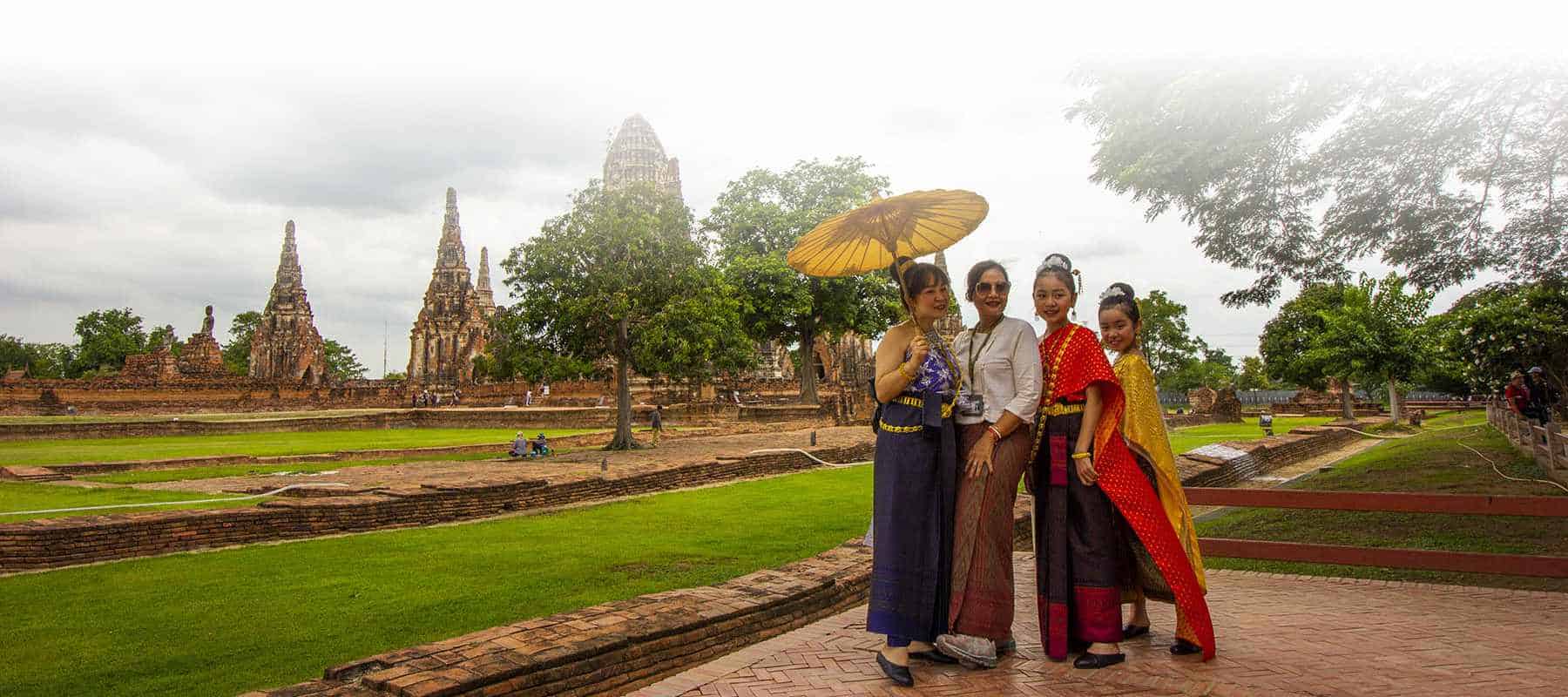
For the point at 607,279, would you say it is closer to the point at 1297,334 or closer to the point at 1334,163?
the point at 1334,163

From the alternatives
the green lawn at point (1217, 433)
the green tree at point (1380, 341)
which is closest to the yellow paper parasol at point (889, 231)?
the green lawn at point (1217, 433)

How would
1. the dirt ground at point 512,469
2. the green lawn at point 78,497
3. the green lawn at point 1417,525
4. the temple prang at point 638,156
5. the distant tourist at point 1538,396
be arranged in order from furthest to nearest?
1. the temple prang at point 638,156
2. the distant tourist at point 1538,396
3. the dirt ground at point 512,469
4. the green lawn at point 78,497
5. the green lawn at point 1417,525

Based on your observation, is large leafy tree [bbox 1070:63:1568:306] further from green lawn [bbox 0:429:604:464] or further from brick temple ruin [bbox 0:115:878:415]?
brick temple ruin [bbox 0:115:878:415]

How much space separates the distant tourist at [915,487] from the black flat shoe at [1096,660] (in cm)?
56

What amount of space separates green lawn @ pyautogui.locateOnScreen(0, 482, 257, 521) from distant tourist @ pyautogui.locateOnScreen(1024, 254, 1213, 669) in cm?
862

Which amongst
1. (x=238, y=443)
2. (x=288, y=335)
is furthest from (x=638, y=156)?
(x=238, y=443)

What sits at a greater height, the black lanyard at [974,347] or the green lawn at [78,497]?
the black lanyard at [974,347]

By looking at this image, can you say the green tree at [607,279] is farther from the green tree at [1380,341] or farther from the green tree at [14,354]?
the green tree at [14,354]

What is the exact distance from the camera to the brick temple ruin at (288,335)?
5175cm

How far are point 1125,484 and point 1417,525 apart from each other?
6.66m

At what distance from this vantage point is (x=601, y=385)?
3788 centimetres

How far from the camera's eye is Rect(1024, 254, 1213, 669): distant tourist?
152 inches

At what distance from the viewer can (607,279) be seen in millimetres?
19188

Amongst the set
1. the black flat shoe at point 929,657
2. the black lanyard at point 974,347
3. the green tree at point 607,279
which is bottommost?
the black flat shoe at point 929,657
